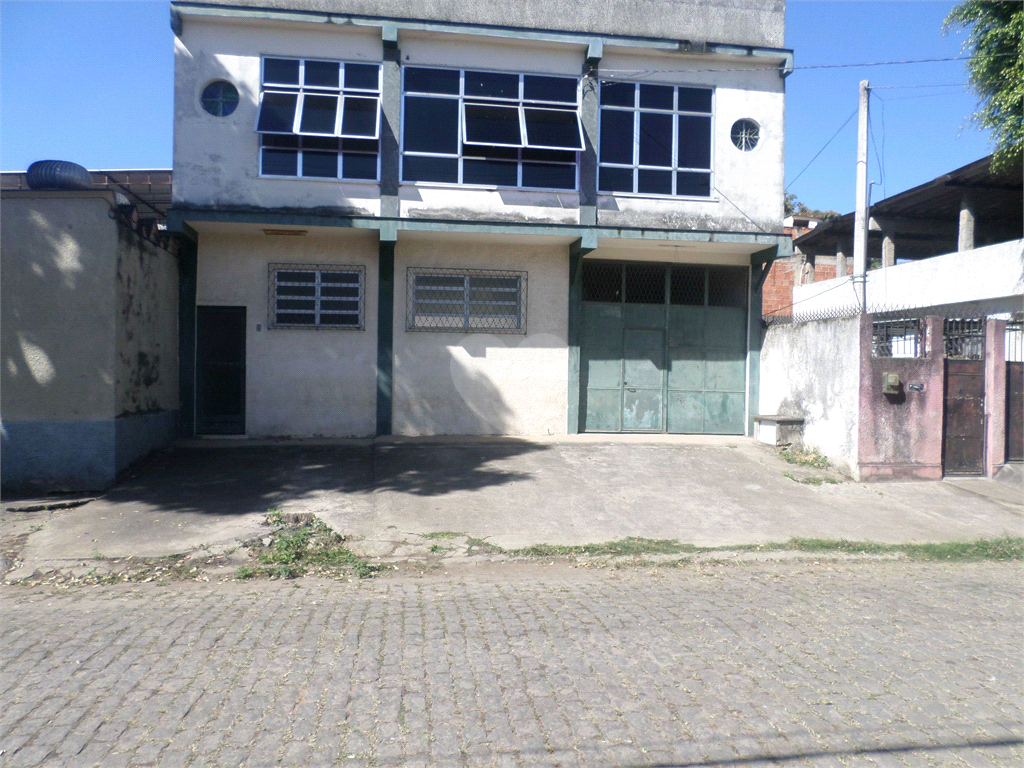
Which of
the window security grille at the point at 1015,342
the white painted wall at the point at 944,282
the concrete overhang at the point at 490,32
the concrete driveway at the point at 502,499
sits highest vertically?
the concrete overhang at the point at 490,32

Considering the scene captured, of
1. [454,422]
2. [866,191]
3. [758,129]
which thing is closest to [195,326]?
[454,422]

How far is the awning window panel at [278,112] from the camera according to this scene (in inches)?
446

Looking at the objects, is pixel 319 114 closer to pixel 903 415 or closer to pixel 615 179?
pixel 615 179

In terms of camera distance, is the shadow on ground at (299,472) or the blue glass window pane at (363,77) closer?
the shadow on ground at (299,472)

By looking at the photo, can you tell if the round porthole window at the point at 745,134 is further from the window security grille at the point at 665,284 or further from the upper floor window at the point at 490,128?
the upper floor window at the point at 490,128

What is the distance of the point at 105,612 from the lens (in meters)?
5.29

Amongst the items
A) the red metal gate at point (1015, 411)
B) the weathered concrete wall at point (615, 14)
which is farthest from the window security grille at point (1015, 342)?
the weathered concrete wall at point (615, 14)

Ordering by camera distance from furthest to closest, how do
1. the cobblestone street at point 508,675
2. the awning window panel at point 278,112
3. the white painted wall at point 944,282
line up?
the white painted wall at point 944,282, the awning window panel at point 278,112, the cobblestone street at point 508,675

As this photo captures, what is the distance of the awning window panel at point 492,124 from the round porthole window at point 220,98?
3750mm

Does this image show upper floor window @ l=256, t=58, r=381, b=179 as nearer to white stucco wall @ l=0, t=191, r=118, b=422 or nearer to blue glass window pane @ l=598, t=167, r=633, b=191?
white stucco wall @ l=0, t=191, r=118, b=422

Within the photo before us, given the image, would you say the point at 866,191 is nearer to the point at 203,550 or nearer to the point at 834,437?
the point at 834,437

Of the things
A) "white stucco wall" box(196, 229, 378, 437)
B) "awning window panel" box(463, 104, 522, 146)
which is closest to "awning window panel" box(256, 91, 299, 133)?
"white stucco wall" box(196, 229, 378, 437)

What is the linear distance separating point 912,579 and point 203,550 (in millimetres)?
6711

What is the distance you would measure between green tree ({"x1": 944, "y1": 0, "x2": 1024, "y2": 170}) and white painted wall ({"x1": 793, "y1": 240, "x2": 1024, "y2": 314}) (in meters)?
2.31
